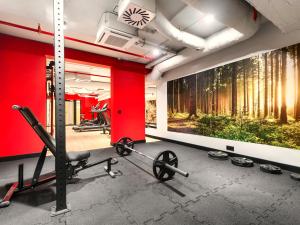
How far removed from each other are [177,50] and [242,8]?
244 cm

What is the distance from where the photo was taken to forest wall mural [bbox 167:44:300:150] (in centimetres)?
304

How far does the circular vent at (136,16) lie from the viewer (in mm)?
2436

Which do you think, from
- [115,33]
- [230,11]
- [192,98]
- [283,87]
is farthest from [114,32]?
[283,87]

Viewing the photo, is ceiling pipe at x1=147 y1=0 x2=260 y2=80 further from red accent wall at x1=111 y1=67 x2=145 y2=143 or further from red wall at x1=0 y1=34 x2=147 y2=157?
red wall at x1=0 y1=34 x2=147 y2=157

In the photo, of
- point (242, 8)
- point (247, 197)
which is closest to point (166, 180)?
point (247, 197)

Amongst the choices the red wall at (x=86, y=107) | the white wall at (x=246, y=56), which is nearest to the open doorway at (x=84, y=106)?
the red wall at (x=86, y=107)

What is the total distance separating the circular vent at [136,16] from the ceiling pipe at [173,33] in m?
0.23

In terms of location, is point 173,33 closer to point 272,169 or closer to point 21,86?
point 272,169

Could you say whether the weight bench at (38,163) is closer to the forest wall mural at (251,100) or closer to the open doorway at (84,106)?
the open doorway at (84,106)

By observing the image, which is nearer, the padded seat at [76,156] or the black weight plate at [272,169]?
the padded seat at [76,156]

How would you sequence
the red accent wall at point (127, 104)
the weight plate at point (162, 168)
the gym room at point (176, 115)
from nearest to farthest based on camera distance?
the gym room at point (176, 115) < the weight plate at point (162, 168) < the red accent wall at point (127, 104)

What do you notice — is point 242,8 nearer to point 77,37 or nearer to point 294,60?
point 294,60

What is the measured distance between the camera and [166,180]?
2715 mm

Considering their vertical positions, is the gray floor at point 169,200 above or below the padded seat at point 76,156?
below
